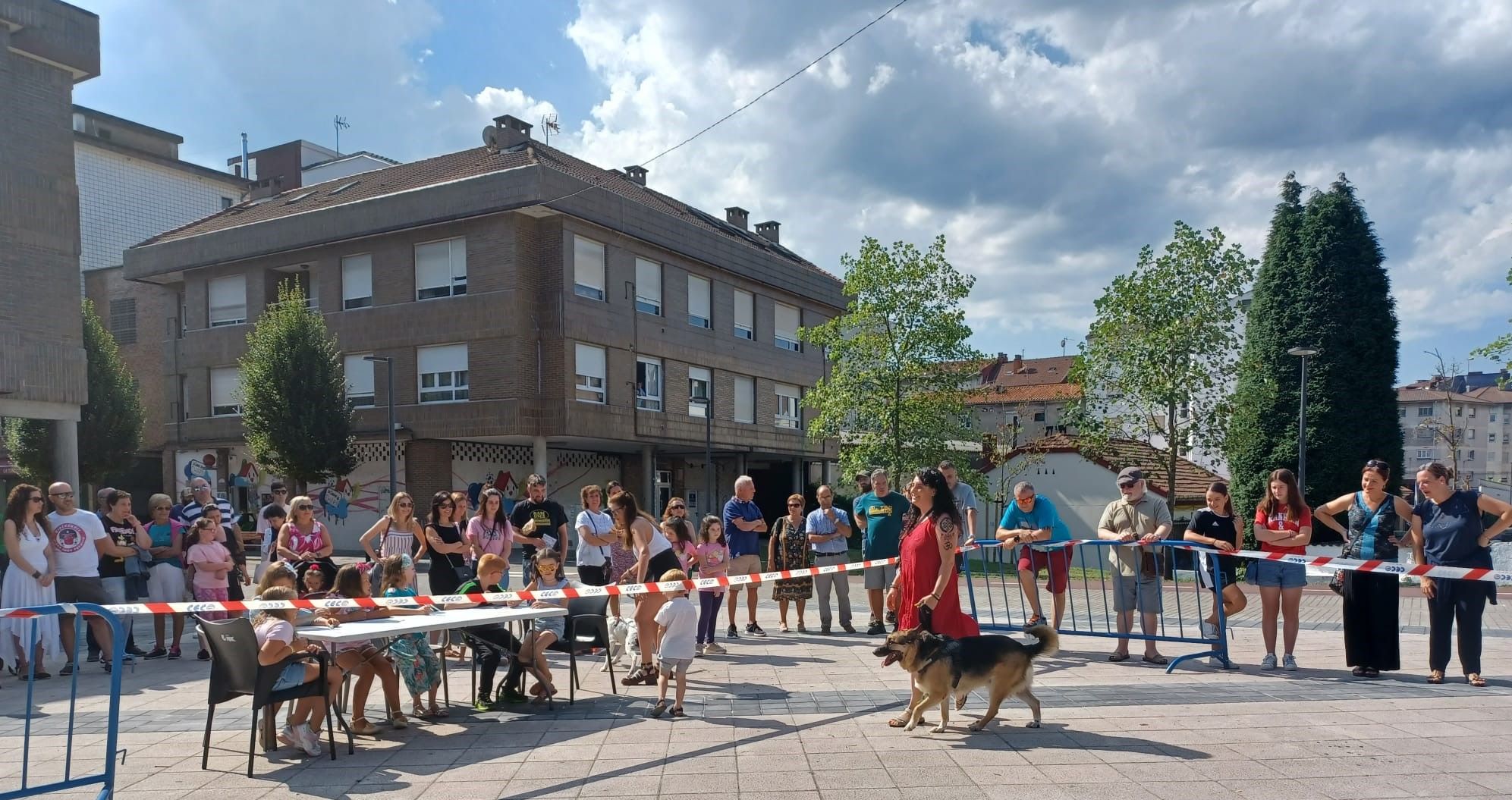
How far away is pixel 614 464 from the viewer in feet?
121

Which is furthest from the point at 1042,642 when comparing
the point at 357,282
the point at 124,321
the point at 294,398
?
the point at 124,321

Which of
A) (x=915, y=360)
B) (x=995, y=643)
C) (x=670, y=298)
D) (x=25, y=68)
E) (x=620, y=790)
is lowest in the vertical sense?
(x=620, y=790)

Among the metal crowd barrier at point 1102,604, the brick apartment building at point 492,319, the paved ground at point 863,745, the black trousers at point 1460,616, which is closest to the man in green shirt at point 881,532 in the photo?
the metal crowd barrier at point 1102,604

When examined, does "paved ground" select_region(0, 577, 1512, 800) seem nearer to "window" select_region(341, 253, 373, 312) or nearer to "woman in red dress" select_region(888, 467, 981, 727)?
"woman in red dress" select_region(888, 467, 981, 727)

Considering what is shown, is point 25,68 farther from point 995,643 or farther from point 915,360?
point 995,643

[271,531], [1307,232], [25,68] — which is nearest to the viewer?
[271,531]

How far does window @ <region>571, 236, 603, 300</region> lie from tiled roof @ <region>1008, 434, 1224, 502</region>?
13.9 m

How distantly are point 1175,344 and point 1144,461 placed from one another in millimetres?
6782

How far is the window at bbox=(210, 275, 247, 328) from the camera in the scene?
34250mm

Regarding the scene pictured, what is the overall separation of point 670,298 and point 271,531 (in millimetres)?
23625

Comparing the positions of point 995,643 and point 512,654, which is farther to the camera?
point 512,654

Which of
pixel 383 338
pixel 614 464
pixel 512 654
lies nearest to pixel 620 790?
pixel 512 654

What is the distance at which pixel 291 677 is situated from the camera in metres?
6.28

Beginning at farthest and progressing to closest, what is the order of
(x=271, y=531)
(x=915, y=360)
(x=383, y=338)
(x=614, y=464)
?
(x=614, y=464), (x=383, y=338), (x=915, y=360), (x=271, y=531)
